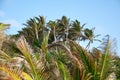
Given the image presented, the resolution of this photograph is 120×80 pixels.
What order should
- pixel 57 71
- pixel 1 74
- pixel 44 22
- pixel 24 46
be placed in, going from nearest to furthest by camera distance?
pixel 1 74 < pixel 24 46 < pixel 57 71 < pixel 44 22

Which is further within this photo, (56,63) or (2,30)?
(2,30)

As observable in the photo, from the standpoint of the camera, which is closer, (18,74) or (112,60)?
(18,74)

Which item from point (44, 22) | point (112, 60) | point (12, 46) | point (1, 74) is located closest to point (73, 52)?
point (112, 60)

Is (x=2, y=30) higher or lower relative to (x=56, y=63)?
higher

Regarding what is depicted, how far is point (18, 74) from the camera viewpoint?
8484 mm

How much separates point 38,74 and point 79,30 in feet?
155

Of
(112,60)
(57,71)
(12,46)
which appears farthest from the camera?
(12,46)

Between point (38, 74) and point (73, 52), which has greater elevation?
point (73, 52)

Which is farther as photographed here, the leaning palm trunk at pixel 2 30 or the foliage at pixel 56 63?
the leaning palm trunk at pixel 2 30

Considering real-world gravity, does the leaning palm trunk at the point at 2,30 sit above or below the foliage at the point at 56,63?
above

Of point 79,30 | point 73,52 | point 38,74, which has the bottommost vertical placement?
point 38,74

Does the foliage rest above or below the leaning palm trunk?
below

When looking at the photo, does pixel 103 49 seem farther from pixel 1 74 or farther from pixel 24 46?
pixel 1 74

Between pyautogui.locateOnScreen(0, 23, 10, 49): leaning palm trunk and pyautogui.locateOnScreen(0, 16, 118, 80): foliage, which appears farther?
pyautogui.locateOnScreen(0, 23, 10, 49): leaning palm trunk
